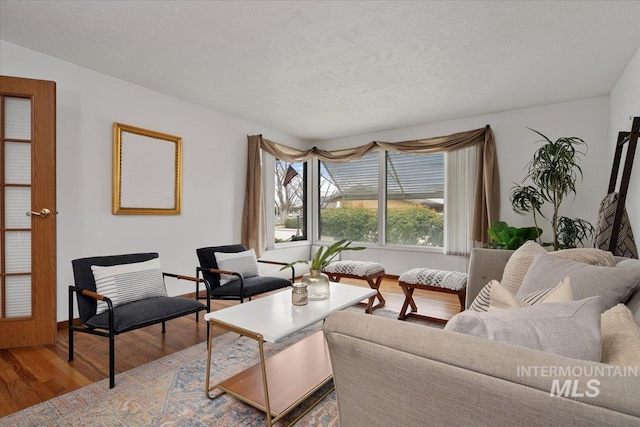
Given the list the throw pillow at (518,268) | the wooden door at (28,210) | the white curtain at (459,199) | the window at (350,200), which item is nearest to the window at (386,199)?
the window at (350,200)

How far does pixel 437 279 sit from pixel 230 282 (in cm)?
204

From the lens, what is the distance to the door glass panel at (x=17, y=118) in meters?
2.56

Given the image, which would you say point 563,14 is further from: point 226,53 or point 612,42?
point 226,53

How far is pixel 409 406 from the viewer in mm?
702

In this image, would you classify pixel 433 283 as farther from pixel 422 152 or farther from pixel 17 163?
pixel 17 163

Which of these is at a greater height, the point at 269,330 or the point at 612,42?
the point at 612,42

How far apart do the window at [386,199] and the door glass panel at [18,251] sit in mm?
4255

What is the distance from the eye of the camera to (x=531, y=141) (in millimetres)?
4145

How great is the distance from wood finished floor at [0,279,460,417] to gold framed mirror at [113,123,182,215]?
4.30 ft

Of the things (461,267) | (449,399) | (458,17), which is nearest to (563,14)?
(458,17)

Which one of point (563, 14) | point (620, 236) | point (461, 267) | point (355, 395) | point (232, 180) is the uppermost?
point (563, 14)

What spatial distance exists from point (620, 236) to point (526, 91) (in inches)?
75.3

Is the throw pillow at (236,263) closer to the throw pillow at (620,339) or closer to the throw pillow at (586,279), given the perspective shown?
the throw pillow at (586,279)

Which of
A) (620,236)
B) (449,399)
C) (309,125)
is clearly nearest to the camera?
(449,399)
